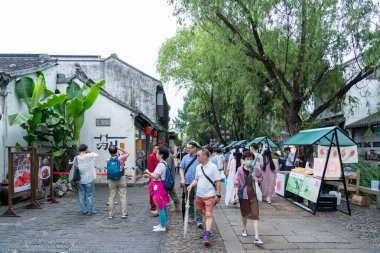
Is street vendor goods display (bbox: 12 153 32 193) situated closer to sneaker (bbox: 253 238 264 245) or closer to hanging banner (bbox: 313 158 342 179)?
sneaker (bbox: 253 238 264 245)

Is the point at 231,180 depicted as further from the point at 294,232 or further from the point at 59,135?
the point at 59,135

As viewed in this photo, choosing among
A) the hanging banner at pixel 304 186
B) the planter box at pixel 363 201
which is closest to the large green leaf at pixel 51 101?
the hanging banner at pixel 304 186

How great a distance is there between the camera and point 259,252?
6.21 m

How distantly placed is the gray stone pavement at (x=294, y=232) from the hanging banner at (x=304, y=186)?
489 mm

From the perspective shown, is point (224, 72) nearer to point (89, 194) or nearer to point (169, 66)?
point (89, 194)

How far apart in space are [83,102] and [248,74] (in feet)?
22.3

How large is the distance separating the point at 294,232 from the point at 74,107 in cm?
992

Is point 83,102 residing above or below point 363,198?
above

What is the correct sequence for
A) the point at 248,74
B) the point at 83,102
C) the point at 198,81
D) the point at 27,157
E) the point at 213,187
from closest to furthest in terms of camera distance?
the point at 213,187 < the point at 27,157 < the point at 83,102 < the point at 248,74 < the point at 198,81

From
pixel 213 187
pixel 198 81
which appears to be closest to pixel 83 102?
pixel 213 187

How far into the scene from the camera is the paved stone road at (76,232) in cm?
643

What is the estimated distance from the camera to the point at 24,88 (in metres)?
13.3

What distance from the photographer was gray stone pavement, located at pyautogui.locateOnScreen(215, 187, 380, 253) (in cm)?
654

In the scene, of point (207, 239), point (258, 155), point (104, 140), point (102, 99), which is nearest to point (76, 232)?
point (207, 239)
